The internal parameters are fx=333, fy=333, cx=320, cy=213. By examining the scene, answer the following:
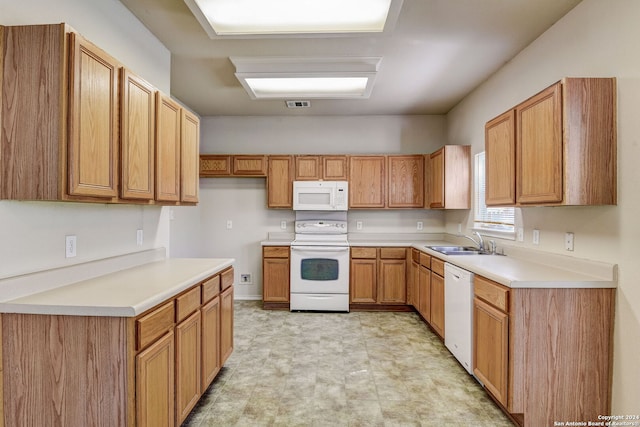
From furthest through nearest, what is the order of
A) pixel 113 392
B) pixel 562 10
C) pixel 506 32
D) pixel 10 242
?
pixel 506 32, pixel 562 10, pixel 10 242, pixel 113 392

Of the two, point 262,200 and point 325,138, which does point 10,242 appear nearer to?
point 262,200

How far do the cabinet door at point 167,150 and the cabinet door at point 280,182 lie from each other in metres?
2.13

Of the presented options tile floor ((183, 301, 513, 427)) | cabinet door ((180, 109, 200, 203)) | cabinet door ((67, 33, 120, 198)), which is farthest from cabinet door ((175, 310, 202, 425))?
cabinet door ((180, 109, 200, 203))

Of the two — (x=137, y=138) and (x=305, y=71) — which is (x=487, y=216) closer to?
(x=305, y=71)

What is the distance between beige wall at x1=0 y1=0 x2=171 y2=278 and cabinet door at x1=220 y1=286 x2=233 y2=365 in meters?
0.72

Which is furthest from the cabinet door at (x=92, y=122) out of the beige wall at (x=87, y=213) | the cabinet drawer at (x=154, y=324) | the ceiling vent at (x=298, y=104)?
the ceiling vent at (x=298, y=104)

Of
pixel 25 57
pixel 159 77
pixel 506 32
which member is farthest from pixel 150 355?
pixel 506 32

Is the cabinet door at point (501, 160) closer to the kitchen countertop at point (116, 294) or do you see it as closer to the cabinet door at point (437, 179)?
the cabinet door at point (437, 179)

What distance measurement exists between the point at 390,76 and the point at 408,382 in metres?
2.80

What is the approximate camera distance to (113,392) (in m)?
1.39

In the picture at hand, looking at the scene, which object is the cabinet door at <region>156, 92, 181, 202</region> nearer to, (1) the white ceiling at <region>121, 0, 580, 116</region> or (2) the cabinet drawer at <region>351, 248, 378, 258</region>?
(1) the white ceiling at <region>121, 0, 580, 116</region>

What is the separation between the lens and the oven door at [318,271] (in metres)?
4.19

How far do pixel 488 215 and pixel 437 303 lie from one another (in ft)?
3.52

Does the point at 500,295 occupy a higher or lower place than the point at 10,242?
lower
